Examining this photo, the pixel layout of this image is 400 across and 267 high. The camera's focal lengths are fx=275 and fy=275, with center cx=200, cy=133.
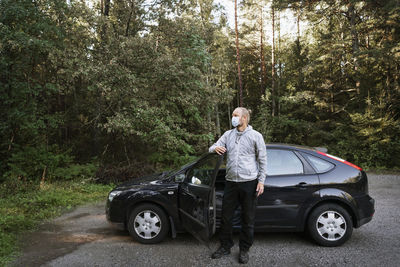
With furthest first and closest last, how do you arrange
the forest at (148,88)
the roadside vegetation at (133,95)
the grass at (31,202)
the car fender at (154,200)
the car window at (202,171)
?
1. the forest at (148,88)
2. the roadside vegetation at (133,95)
3. the grass at (31,202)
4. the car fender at (154,200)
5. the car window at (202,171)

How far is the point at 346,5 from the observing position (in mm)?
14320

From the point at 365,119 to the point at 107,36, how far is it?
36.7 ft

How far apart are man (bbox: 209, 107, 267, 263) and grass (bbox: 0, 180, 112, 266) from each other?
3.13 m

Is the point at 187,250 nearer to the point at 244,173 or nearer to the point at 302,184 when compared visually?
the point at 244,173

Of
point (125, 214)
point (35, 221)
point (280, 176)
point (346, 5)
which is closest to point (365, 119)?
point (346, 5)

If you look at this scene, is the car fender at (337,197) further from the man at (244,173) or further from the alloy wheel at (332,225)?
the man at (244,173)

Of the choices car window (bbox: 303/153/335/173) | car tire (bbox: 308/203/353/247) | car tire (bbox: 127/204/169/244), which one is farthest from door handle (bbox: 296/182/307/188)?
car tire (bbox: 127/204/169/244)

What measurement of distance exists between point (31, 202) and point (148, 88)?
530cm

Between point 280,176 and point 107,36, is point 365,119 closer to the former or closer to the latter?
point 280,176

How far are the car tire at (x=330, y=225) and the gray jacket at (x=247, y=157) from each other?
1.24m

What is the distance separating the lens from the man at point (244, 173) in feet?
11.3

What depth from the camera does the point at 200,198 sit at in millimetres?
3521

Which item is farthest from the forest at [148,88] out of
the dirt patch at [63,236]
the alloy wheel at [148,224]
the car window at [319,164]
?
the car window at [319,164]

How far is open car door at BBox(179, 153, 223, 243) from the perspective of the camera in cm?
330
